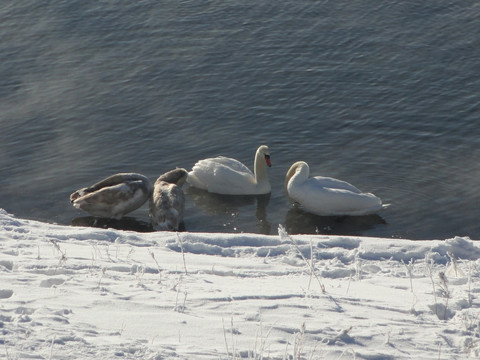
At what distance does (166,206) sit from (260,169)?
7.20 ft

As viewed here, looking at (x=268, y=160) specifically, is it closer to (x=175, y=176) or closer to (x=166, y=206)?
(x=175, y=176)

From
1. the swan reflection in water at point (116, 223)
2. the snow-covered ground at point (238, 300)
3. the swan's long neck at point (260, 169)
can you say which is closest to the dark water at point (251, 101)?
the swan reflection in water at point (116, 223)

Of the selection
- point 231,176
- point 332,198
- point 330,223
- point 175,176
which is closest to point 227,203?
point 231,176

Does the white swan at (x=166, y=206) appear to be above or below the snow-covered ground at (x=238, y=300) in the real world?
below

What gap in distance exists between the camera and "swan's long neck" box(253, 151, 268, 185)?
15.6 metres

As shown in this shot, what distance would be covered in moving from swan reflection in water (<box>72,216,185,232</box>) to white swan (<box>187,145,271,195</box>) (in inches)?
54.4

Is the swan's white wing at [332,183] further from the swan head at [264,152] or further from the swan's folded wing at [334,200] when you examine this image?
the swan head at [264,152]

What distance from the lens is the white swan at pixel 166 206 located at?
14.2 meters

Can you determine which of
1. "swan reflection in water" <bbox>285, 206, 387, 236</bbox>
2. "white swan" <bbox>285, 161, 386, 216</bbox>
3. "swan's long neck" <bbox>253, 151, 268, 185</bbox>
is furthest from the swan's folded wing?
"swan's long neck" <bbox>253, 151, 268, 185</bbox>

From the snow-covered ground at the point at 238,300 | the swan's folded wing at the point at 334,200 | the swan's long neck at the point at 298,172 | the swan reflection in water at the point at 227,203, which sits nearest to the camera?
the snow-covered ground at the point at 238,300

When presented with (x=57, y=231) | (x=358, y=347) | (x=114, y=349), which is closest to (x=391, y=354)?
(x=358, y=347)

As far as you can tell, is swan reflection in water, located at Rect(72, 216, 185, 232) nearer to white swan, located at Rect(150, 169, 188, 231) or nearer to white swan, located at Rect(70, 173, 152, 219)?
white swan, located at Rect(70, 173, 152, 219)

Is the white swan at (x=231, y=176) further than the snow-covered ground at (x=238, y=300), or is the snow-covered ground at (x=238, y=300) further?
the white swan at (x=231, y=176)

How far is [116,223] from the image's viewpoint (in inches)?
594
